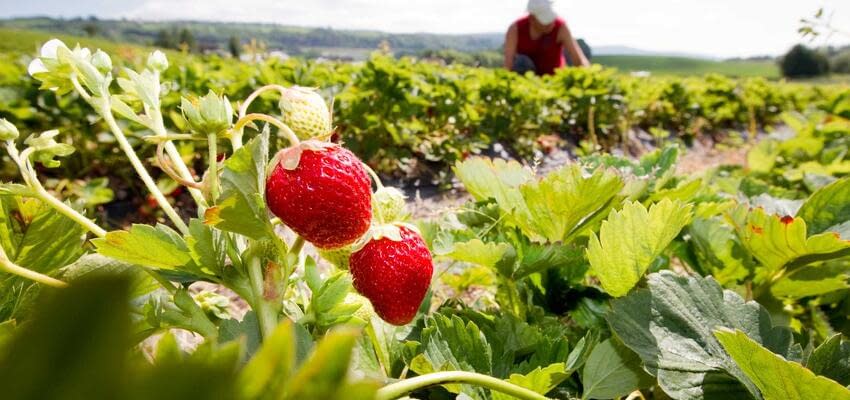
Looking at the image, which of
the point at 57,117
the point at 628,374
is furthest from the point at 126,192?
the point at 628,374

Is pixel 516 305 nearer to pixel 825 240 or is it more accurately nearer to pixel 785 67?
pixel 825 240

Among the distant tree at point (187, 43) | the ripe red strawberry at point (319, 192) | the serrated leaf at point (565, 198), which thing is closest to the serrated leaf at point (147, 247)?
the ripe red strawberry at point (319, 192)

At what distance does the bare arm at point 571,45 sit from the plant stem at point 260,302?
683 centimetres

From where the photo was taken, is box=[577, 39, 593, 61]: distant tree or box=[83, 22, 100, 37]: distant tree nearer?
box=[577, 39, 593, 61]: distant tree

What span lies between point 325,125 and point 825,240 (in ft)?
2.13

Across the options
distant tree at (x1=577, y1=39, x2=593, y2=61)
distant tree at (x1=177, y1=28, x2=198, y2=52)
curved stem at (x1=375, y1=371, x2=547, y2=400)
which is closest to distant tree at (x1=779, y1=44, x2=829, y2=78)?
distant tree at (x1=177, y1=28, x2=198, y2=52)

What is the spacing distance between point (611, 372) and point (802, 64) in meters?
58.2

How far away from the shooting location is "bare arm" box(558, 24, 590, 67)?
22.7 feet

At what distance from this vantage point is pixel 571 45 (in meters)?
7.05

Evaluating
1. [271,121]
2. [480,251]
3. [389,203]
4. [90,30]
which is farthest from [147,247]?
[90,30]

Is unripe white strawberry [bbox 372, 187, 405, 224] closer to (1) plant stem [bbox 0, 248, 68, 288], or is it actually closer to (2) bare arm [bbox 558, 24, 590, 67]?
(1) plant stem [bbox 0, 248, 68, 288]

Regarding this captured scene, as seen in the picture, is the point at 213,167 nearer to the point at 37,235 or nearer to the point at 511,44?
the point at 37,235

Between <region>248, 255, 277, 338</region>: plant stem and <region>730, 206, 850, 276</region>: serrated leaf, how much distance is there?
0.67 metres

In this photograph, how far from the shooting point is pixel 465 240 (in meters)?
0.83
